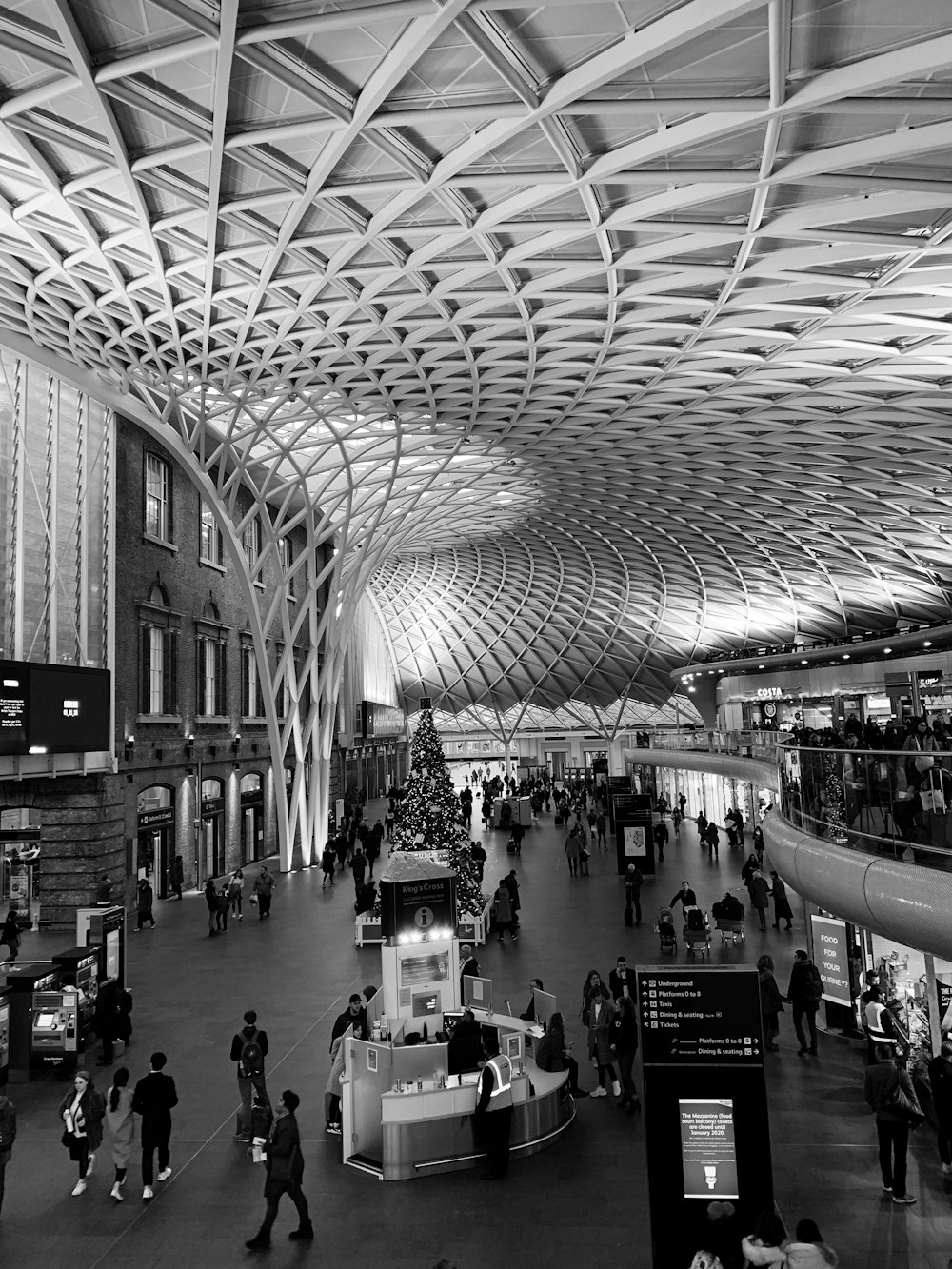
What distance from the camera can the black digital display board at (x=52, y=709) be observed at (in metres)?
21.8

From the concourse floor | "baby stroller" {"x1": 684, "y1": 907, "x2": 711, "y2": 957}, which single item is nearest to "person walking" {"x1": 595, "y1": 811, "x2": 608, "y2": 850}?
"baby stroller" {"x1": 684, "y1": 907, "x2": 711, "y2": 957}

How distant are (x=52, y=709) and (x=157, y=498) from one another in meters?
11.2

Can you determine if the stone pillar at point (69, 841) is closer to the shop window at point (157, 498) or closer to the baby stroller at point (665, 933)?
the shop window at point (157, 498)

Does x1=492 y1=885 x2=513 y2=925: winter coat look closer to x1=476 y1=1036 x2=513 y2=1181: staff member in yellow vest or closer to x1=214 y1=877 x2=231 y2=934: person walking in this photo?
x1=214 y1=877 x2=231 y2=934: person walking

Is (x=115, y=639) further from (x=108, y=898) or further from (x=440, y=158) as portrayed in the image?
(x=440, y=158)

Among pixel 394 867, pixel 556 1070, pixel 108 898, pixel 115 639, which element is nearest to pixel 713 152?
pixel 394 867

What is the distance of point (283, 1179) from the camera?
30.7ft

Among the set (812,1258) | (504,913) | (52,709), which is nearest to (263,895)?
(504,913)

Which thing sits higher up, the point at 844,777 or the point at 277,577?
the point at 277,577

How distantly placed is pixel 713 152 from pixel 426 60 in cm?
514

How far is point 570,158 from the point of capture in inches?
585

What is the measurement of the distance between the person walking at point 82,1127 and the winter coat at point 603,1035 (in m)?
6.55

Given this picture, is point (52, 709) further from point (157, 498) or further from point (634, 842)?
point (634, 842)

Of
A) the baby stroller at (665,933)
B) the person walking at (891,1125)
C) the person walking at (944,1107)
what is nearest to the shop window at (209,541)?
the baby stroller at (665,933)
